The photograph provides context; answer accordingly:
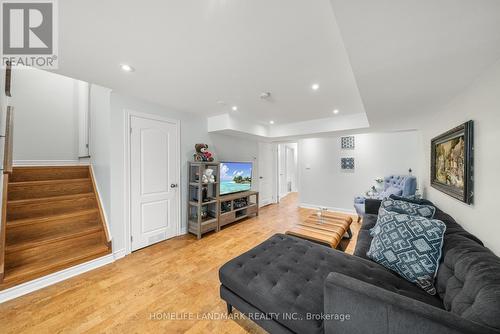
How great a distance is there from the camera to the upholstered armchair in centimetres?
321

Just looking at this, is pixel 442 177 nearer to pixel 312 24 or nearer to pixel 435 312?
pixel 435 312

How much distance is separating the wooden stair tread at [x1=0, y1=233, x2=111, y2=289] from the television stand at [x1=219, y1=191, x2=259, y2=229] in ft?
6.09

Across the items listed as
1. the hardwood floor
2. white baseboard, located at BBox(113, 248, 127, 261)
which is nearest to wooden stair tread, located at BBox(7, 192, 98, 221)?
white baseboard, located at BBox(113, 248, 127, 261)

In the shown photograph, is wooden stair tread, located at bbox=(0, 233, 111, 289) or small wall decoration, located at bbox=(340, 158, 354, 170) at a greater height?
small wall decoration, located at bbox=(340, 158, 354, 170)

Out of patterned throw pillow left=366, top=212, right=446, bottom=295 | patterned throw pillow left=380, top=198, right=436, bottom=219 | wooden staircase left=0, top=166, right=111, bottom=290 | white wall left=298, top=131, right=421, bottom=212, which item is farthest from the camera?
white wall left=298, top=131, right=421, bottom=212

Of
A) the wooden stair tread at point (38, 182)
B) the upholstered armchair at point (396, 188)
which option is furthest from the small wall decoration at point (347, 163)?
the wooden stair tread at point (38, 182)

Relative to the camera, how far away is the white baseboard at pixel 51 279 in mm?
1757

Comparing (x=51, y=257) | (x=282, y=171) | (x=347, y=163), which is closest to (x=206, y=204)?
(x=51, y=257)

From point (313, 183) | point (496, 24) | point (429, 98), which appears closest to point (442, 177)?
point (429, 98)

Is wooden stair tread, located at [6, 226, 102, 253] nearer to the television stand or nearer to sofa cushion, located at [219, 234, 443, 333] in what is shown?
the television stand

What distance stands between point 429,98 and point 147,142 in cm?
373

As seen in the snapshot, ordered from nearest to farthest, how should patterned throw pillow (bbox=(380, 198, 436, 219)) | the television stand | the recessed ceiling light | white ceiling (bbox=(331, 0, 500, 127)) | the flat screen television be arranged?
white ceiling (bbox=(331, 0, 500, 127))
patterned throw pillow (bbox=(380, 198, 436, 219))
the recessed ceiling light
the television stand
the flat screen television

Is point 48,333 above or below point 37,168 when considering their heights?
below

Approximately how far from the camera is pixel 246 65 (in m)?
1.80
